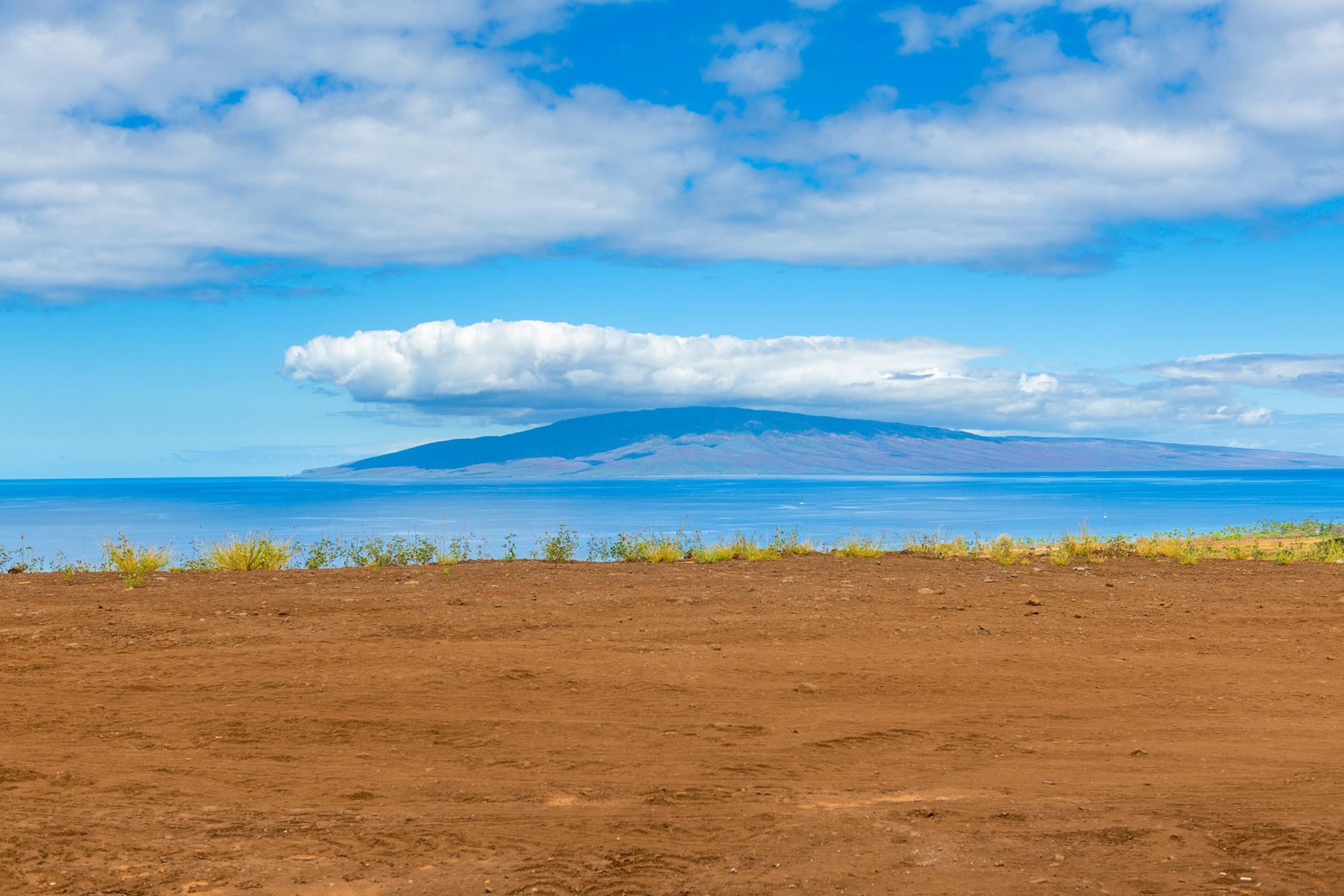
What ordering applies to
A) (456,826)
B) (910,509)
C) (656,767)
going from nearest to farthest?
1. (456,826)
2. (656,767)
3. (910,509)

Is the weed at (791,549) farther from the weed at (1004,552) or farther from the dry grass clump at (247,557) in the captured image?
the dry grass clump at (247,557)

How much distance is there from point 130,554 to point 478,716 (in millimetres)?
8819

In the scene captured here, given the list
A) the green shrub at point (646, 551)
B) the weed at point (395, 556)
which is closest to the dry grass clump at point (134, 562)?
the weed at point (395, 556)

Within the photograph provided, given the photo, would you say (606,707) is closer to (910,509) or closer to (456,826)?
(456,826)

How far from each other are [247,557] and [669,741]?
32.1 ft

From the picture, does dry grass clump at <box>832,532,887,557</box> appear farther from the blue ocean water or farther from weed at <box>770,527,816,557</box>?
the blue ocean water

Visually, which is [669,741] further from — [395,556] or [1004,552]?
[1004,552]

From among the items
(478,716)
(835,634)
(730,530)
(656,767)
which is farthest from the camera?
(730,530)

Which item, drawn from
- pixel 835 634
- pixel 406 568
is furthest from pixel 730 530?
pixel 835 634

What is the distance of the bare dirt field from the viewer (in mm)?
5277

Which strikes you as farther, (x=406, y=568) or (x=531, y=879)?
(x=406, y=568)

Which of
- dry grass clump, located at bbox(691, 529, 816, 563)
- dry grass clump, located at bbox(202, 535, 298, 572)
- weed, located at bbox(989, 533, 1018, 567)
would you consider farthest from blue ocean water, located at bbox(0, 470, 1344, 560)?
dry grass clump, located at bbox(202, 535, 298, 572)

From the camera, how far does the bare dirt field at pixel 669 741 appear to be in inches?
208

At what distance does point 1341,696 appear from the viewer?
27.6 ft
